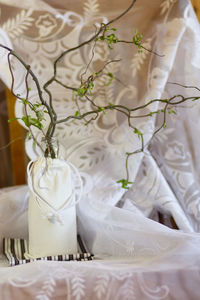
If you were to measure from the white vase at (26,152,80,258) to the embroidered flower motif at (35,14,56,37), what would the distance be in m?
0.38

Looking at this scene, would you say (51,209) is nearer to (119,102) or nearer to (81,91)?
(81,91)

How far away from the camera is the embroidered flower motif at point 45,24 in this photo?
3.76ft

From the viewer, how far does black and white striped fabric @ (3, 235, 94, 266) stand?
3.06 feet

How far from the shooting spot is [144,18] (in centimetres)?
114

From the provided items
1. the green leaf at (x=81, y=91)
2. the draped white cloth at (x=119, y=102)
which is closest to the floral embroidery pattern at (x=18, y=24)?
the draped white cloth at (x=119, y=102)

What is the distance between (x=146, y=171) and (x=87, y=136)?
0.18 meters

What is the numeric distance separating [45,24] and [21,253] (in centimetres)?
58

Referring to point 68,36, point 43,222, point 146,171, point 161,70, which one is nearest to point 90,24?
point 68,36

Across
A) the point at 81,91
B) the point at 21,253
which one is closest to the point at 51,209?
the point at 21,253

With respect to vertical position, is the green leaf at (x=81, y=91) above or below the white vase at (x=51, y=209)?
above

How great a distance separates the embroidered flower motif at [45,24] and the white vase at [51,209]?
0.38 meters

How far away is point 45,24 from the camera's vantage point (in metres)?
1.15

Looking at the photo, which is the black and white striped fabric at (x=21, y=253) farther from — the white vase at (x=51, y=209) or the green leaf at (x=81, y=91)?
the green leaf at (x=81, y=91)

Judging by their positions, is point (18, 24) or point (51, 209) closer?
point (51, 209)
